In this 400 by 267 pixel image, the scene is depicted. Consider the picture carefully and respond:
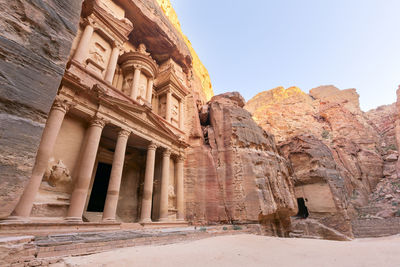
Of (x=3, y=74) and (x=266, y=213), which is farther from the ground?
(x=3, y=74)

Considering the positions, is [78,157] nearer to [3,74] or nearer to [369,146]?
[3,74]

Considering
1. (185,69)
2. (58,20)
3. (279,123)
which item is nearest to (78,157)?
(58,20)

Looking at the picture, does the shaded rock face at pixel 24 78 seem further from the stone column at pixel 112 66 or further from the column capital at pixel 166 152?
the column capital at pixel 166 152

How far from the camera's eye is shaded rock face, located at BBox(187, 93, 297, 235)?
11914 mm

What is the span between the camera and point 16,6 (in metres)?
2.41

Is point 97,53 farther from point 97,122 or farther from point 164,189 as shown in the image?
point 164,189

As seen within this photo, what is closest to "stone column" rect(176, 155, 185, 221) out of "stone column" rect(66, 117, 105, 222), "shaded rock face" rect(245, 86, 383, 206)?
"stone column" rect(66, 117, 105, 222)

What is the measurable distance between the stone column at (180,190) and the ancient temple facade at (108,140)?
0.06m

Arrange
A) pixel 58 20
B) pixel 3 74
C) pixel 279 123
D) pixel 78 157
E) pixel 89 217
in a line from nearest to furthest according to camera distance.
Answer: pixel 3 74
pixel 58 20
pixel 78 157
pixel 89 217
pixel 279 123

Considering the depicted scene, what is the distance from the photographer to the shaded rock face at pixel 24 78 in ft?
6.61

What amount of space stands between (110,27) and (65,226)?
1237 cm

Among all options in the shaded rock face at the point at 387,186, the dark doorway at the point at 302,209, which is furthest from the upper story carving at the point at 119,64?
the shaded rock face at the point at 387,186

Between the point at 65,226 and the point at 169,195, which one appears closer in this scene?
the point at 65,226

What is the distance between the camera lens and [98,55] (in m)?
11.6
